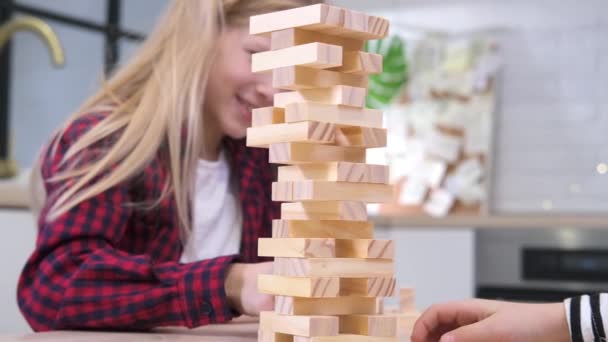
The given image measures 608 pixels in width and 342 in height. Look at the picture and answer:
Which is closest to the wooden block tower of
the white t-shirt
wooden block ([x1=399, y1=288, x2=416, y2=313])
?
wooden block ([x1=399, y1=288, x2=416, y2=313])

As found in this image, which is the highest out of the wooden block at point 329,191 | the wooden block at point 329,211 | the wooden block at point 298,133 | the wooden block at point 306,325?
the wooden block at point 298,133

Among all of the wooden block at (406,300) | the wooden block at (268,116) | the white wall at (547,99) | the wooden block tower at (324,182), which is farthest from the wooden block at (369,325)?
the white wall at (547,99)

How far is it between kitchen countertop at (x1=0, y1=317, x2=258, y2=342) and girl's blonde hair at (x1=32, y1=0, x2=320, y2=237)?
0.29 m

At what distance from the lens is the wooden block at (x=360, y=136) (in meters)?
0.92

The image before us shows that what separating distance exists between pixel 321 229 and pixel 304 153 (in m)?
0.08

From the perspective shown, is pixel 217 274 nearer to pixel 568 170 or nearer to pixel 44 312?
pixel 44 312

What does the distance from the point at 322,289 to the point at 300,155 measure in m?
0.14

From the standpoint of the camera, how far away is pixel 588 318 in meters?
0.86

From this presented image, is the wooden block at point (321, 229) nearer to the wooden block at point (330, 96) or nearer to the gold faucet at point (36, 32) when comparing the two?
the wooden block at point (330, 96)

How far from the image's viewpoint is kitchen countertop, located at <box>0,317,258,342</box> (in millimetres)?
1043

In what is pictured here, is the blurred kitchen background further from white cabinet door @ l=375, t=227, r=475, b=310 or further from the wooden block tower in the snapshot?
the wooden block tower

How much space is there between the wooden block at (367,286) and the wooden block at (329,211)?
66 millimetres

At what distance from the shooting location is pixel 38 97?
332 cm

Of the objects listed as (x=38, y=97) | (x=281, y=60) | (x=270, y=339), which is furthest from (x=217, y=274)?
(x=38, y=97)
